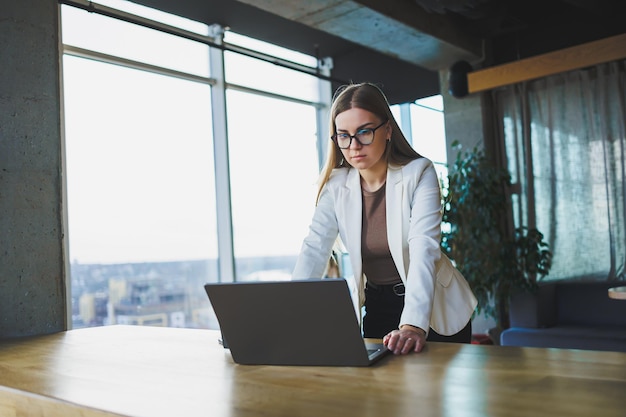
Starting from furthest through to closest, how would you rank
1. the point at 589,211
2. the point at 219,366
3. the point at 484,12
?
the point at 589,211 < the point at 484,12 < the point at 219,366

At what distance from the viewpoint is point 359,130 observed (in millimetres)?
2074

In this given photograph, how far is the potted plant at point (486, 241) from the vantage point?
5.58m

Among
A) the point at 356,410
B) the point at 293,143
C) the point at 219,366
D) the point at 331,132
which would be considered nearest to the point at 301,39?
the point at 293,143

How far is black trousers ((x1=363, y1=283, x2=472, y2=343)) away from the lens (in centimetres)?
220

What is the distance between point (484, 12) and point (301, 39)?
2156mm

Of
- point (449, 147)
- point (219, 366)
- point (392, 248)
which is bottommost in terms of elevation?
point (219, 366)

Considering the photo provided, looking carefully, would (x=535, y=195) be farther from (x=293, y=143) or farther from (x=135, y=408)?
(x=135, y=408)

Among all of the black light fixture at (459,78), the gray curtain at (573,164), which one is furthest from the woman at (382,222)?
the black light fixture at (459,78)

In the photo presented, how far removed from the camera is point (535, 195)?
6.04 meters

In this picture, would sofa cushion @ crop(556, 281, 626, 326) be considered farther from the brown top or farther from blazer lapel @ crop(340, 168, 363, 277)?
blazer lapel @ crop(340, 168, 363, 277)

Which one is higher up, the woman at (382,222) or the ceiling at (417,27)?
the ceiling at (417,27)

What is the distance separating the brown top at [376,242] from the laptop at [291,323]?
642 millimetres

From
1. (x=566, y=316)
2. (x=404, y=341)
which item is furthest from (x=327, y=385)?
(x=566, y=316)

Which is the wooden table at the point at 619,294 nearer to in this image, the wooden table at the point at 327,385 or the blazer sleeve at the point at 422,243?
the blazer sleeve at the point at 422,243
